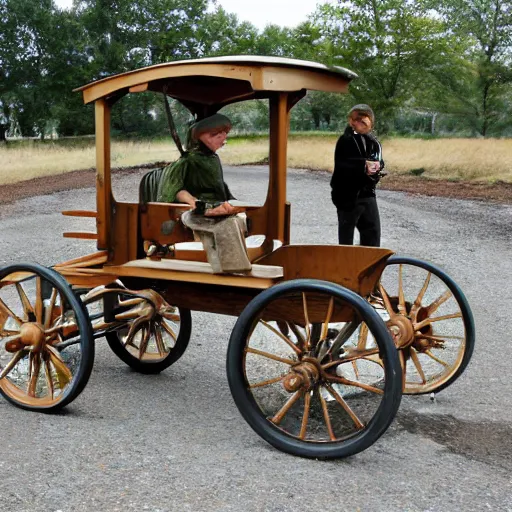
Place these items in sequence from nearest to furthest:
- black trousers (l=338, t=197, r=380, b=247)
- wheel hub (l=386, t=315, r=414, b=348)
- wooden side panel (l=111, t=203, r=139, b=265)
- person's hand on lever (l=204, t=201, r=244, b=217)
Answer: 1. person's hand on lever (l=204, t=201, r=244, b=217)
2. wooden side panel (l=111, t=203, r=139, b=265)
3. wheel hub (l=386, t=315, r=414, b=348)
4. black trousers (l=338, t=197, r=380, b=247)

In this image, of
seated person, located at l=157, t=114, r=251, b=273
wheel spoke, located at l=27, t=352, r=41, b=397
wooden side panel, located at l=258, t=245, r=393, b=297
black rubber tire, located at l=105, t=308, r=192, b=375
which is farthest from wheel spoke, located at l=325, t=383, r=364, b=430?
wheel spoke, located at l=27, t=352, r=41, b=397

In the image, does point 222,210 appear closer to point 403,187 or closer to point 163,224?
point 163,224

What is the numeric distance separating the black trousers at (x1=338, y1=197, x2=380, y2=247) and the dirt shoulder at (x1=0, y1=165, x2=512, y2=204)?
32.0 ft

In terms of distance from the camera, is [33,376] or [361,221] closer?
[33,376]

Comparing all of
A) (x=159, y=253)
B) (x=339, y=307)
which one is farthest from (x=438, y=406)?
(x=159, y=253)

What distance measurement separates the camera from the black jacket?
6.26 metres

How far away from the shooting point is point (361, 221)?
6539 mm

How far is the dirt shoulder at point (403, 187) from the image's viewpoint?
16.0 metres

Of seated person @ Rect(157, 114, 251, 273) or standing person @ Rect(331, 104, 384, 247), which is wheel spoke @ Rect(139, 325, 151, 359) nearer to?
seated person @ Rect(157, 114, 251, 273)

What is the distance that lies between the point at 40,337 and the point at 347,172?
10.6 feet

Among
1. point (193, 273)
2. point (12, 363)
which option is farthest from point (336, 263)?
point (12, 363)

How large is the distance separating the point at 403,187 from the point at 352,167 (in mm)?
12410

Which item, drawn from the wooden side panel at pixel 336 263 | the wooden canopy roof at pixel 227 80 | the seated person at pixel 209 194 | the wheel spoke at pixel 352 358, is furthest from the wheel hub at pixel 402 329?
the wooden canopy roof at pixel 227 80

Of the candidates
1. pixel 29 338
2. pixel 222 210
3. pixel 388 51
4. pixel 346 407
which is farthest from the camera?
pixel 388 51
